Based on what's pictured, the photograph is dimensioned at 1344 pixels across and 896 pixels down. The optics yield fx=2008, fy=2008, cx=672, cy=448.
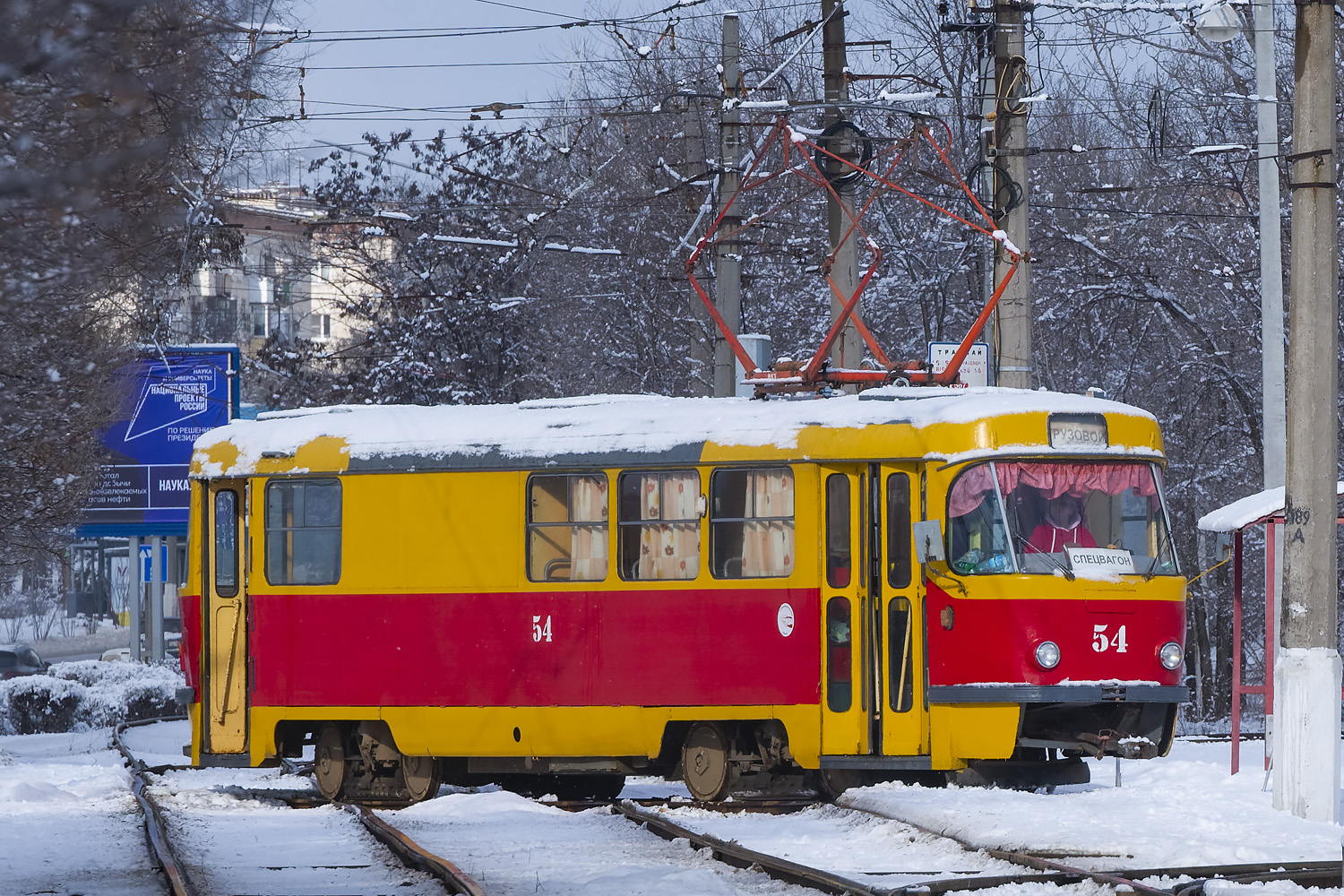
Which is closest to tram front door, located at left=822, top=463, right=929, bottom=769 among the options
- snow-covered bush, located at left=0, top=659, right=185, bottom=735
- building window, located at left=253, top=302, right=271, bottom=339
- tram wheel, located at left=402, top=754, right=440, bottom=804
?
tram wheel, located at left=402, top=754, right=440, bottom=804

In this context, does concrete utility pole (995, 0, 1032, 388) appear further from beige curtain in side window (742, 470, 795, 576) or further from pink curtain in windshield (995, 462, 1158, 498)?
beige curtain in side window (742, 470, 795, 576)

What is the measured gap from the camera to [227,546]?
15.6m

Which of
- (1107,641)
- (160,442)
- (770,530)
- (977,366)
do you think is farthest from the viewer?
(160,442)

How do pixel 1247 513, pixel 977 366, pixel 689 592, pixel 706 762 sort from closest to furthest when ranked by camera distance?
pixel 689 592 < pixel 706 762 < pixel 1247 513 < pixel 977 366

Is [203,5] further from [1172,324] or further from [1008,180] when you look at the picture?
[1172,324]

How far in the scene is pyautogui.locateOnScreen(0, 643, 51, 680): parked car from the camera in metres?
45.2

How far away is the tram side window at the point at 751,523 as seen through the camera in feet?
45.9

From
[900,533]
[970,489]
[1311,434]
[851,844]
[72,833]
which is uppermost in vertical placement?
[1311,434]

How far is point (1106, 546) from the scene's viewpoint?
13469mm

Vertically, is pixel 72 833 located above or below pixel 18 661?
above

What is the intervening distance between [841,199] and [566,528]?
5.62 metres

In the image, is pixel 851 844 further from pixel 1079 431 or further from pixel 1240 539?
pixel 1240 539

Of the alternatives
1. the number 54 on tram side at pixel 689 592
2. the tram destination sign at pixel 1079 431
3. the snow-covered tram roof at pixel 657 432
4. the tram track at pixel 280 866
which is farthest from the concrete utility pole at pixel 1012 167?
the tram track at pixel 280 866

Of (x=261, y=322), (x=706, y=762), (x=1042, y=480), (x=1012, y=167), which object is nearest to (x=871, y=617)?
(x=1042, y=480)
